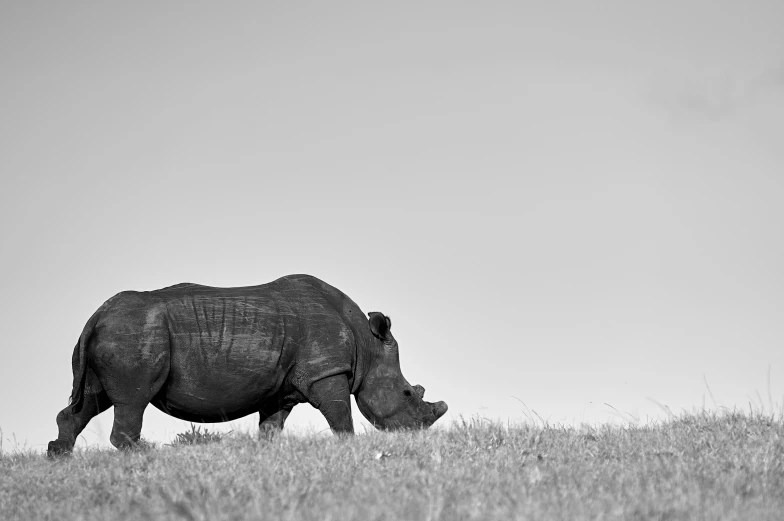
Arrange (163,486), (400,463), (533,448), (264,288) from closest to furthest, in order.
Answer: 1. (163,486)
2. (400,463)
3. (533,448)
4. (264,288)

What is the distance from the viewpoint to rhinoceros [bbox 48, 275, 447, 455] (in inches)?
462

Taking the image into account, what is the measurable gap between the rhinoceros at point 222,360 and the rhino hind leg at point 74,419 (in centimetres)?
1

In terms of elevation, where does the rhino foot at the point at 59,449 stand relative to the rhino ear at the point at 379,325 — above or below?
below

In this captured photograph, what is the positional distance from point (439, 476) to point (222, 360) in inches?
185

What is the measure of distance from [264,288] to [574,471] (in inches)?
228

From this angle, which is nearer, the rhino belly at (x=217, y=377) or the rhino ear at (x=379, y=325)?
the rhino belly at (x=217, y=377)

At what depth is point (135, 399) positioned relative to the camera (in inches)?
461

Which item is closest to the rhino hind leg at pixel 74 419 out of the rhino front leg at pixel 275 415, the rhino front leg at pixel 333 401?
the rhino front leg at pixel 275 415

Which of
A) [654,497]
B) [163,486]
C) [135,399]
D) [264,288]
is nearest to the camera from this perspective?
[654,497]

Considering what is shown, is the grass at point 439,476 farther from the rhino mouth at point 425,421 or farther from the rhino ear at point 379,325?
the rhino ear at point 379,325

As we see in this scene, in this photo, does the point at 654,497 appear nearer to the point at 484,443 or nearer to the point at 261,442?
the point at 484,443

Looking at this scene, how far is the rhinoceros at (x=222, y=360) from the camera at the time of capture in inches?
462

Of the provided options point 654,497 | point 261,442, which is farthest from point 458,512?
point 261,442

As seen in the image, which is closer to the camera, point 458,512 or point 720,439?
point 458,512
